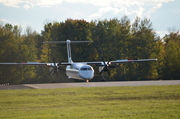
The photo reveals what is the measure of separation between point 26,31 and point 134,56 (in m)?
35.3

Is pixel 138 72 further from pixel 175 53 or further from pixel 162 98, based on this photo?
pixel 162 98

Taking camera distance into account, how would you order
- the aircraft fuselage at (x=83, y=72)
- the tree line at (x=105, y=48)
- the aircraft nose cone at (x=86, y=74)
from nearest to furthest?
the aircraft nose cone at (x=86, y=74), the aircraft fuselage at (x=83, y=72), the tree line at (x=105, y=48)

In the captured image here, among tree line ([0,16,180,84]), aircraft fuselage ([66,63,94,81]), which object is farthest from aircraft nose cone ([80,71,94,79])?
tree line ([0,16,180,84])

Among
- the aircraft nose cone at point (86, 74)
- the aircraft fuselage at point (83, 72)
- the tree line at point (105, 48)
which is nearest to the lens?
the aircraft nose cone at point (86, 74)

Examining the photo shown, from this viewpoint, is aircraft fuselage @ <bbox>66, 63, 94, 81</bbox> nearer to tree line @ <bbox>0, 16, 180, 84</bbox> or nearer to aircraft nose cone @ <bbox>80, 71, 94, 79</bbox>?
aircraft nose cone @ <bbox>80, 71, 94, 79</bbox>

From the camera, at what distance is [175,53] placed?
6206 centimetres

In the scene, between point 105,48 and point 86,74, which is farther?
point 105,48

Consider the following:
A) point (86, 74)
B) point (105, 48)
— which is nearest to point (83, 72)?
point (86, 74)

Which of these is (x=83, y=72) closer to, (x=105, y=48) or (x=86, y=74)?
(x=86, y=74)

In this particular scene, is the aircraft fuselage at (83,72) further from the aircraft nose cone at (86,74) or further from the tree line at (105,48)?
the tree line at (105,48)

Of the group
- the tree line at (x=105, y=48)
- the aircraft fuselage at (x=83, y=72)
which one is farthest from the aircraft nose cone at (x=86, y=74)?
the tree line at (x=105, y=48)

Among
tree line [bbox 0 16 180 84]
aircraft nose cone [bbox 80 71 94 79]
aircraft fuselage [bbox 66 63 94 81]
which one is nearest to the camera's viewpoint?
aircraft nose cone [bbox 80 71 94 79]

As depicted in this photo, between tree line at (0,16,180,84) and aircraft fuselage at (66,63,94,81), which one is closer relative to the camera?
aircraft fuselage at (66,63,94,81)

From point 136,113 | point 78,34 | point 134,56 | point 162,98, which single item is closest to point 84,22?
point 78,34
